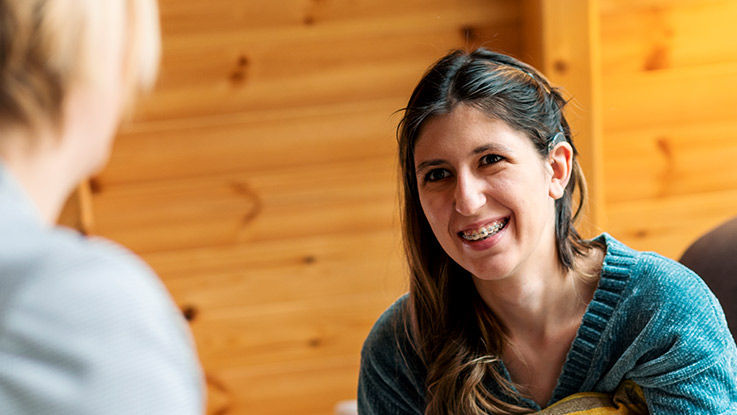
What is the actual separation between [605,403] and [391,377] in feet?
1.17

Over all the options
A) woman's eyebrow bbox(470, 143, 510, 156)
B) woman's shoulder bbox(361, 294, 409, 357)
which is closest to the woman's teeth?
woman's eyebrow bbox(470, 143, 510, 156)

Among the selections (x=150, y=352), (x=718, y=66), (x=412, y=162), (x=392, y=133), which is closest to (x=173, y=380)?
(x=150, y=352)

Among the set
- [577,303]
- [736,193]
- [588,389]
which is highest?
[577,303]

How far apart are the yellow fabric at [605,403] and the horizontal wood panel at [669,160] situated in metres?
1.32

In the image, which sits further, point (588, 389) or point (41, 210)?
point (588, 389)

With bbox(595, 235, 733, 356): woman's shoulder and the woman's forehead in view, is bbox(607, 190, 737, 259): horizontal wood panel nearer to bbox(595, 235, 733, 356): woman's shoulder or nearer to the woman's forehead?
bbox(595, 235, 733, 356): woman's shoulder

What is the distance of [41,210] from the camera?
57cm

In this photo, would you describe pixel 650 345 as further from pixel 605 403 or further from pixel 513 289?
pixel 513 289

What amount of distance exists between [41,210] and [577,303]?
99 cm

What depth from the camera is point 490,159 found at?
1272mm

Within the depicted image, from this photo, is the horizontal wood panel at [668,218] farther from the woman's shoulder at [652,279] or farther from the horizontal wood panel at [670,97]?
the woman's shoulder at [652,279]

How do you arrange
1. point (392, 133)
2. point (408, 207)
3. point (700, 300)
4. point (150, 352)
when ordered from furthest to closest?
point (392, 133) → point (408, 207) → point (700, 300) → point (150, 352)

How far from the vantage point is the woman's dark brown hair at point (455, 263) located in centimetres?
129

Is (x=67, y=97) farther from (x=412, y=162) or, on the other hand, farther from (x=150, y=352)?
(x=412, y=162)
